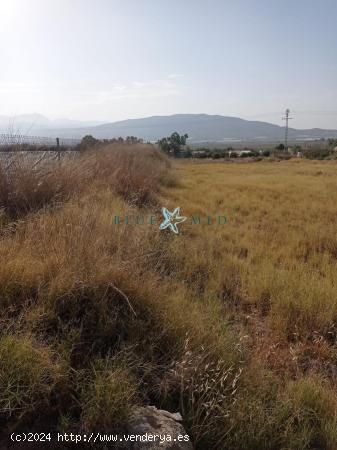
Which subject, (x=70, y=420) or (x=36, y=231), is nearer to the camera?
(x=70, y=420)

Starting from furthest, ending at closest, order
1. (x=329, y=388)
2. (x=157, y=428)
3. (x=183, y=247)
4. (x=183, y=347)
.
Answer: (x=183, y=247)
(x=329, y=388)
(x=183, y=347)
(x=157, y=428)

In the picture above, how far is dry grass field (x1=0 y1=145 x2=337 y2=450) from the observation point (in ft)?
5.38

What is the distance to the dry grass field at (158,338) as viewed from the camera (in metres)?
1.64

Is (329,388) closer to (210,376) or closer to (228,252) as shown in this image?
(210,376)

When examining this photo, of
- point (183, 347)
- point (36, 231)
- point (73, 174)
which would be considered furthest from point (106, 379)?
point (73, 174)

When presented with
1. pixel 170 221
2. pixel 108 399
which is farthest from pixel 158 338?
pixel 170 221

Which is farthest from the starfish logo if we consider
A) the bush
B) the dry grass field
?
the bush

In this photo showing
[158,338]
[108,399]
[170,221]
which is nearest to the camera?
[108,399]

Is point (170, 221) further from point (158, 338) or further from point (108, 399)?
point (108, 399)

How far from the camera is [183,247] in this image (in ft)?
14.0

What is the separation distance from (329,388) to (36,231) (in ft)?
8.42

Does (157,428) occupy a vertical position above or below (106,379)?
below

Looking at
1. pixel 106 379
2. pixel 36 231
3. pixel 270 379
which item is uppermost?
pixel 36 231

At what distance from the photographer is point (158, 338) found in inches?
83.1
